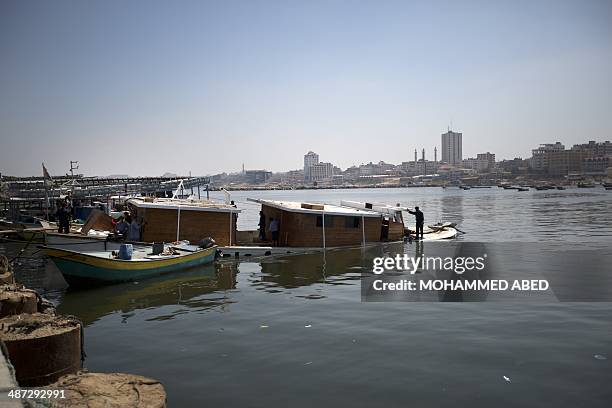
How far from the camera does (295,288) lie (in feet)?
59.3

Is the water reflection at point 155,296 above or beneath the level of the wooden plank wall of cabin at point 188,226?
beneath

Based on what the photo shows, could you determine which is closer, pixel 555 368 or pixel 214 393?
pixel 214 393

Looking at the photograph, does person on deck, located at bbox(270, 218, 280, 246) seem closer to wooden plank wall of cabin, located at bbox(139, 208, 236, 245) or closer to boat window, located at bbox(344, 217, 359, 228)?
wooden plank wall of cabin, located at bbox(139, 208, 236, 245)

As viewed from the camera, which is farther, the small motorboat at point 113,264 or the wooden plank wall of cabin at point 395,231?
the wooden plank wall of cabin at point 395,231

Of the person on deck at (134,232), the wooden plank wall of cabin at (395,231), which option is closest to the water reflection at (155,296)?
the person on deck at (134,232)

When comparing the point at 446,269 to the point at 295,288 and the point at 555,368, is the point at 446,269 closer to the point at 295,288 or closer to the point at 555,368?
the point at 295,288

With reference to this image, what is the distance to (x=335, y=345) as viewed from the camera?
1123 cm

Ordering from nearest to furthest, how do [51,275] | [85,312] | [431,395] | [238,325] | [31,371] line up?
1. [31,371]
2. [431,395]
3. [238,325]
4. [85,312]
5. [51,275]

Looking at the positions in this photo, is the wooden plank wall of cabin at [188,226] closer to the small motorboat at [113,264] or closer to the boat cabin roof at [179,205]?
the boat cabin roof at [179,205]

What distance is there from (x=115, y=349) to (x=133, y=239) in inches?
459

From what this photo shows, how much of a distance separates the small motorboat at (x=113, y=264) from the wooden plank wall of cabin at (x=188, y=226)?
2.03 meters

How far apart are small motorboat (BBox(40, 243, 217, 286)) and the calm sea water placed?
1.64 ft

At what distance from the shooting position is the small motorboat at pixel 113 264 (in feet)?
56.1

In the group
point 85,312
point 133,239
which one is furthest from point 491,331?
point 133,239
